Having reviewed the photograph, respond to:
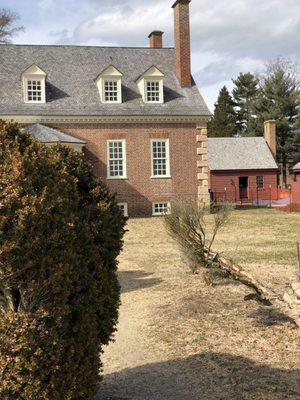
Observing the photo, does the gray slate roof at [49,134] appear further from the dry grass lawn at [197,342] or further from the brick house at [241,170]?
the brick house at [241,170]

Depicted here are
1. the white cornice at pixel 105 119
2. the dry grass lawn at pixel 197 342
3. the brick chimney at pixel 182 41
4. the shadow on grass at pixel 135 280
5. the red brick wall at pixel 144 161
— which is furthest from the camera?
the brick chimney at pixel 182 41

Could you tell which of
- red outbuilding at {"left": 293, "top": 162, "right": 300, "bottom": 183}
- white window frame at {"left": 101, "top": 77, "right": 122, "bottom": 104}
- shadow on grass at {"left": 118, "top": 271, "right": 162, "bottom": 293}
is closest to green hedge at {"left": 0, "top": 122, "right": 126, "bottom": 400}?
shadow on grass at {"left": 118, "top": 271, "right": 162, "bottom": 293}

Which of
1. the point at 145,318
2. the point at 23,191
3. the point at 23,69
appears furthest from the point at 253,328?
the point at 23,69

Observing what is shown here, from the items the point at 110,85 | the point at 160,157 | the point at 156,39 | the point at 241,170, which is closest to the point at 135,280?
the point at 160,157

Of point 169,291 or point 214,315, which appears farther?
point 169,291

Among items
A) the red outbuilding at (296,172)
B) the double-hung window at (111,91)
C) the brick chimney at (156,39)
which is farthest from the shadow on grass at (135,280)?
the red outbuilding at (296,172)

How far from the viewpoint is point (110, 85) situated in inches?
1045

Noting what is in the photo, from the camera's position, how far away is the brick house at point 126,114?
2559 cm

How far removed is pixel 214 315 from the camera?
804 centimetres

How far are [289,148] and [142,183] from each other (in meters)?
35.5

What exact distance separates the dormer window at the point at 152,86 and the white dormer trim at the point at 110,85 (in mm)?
1253

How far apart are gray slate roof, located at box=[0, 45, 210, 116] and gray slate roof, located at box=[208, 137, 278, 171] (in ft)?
50.1

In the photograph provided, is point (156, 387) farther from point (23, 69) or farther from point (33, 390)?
point (23, 69)

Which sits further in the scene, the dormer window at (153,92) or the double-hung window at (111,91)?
the dormer window at (153,92)
